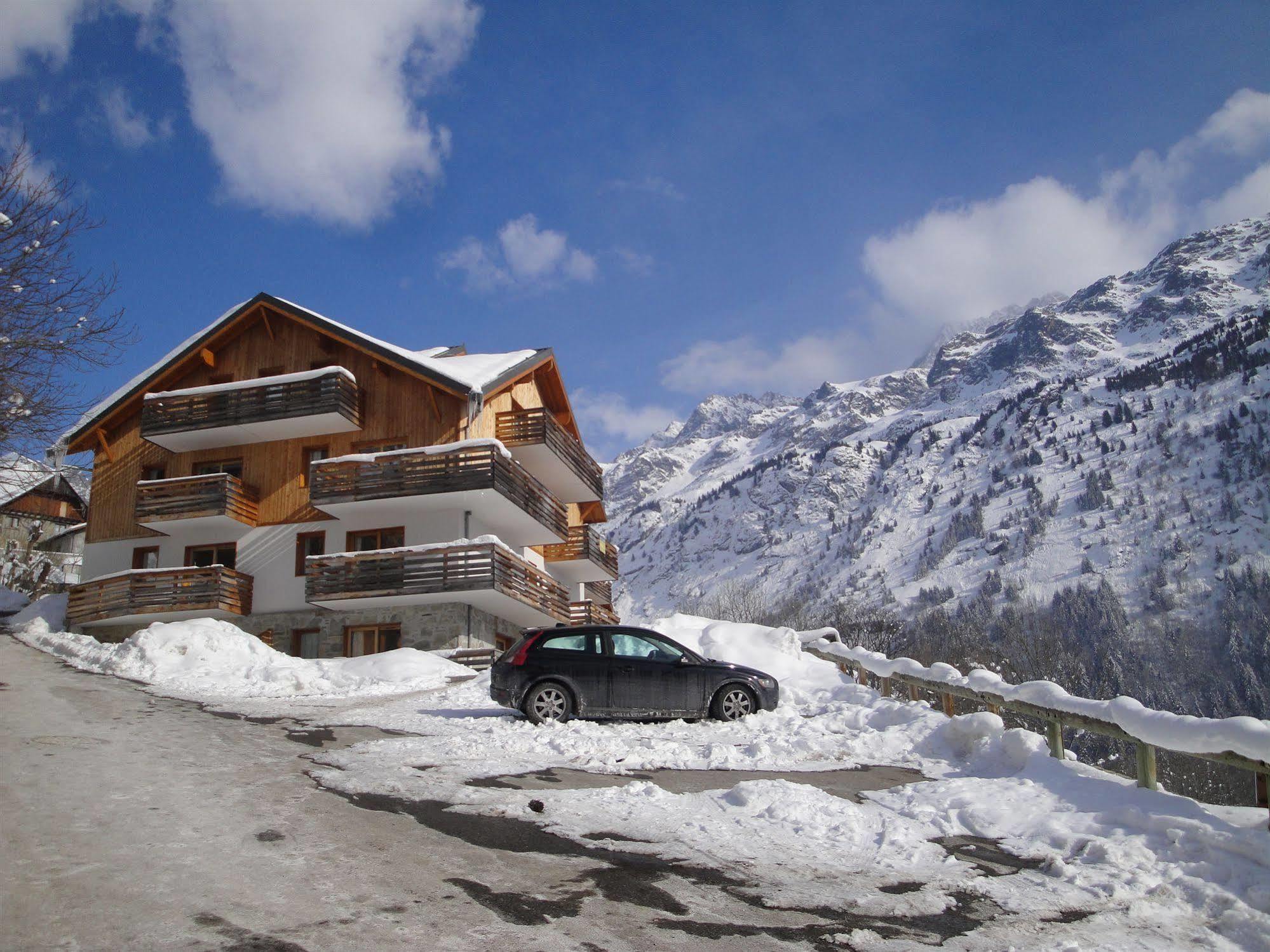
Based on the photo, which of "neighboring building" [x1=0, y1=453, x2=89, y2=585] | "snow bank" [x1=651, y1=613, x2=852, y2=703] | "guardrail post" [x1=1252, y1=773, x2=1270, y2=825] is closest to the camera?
"guardrail post" [x1=1252, y1=773, x2=1270, y2=825]

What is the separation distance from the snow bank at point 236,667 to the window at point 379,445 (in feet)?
30.1

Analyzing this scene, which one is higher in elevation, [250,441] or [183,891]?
[250,441]

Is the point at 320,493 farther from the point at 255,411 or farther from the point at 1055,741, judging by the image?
the point at 1055,741

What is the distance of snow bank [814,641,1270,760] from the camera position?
7555 mm

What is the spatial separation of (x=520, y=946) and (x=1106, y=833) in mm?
5441

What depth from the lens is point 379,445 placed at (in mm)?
33062

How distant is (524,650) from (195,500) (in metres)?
20.8

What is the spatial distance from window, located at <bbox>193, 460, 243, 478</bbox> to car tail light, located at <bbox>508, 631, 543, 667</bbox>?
22.2m

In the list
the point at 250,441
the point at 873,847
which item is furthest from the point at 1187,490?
the point at 873,847

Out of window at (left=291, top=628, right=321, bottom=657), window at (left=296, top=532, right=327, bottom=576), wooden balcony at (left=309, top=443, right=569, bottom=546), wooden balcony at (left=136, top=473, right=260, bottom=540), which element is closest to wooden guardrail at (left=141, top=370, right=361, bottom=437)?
wooden balcony at (left=136, top=473, right=260, bottom=540)

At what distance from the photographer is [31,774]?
396 inches

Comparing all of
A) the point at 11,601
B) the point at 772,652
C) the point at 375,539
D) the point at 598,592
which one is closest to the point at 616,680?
the point at 772,652

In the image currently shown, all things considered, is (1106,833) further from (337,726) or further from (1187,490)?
(1187,490)

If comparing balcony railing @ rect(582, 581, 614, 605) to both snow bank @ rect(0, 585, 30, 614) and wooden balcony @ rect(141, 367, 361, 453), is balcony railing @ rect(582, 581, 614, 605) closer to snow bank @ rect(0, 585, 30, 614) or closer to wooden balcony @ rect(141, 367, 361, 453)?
wooden balcony @ rect(141, 367, 361, 453)
